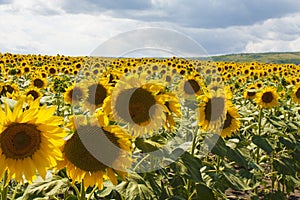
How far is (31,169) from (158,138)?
937mm

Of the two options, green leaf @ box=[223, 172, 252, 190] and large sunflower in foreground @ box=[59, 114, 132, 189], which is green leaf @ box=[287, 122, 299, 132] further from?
large sunflower in foreground @ box=[59, 114, 132, 189]

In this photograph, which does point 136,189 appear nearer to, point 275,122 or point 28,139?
point 28,139

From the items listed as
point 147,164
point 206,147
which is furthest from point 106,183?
point 206,147

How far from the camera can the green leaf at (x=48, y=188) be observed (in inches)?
109

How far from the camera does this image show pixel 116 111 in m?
3.18

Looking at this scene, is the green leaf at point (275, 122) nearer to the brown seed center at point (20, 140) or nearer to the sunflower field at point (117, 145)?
the sunflower field at point (117, 145)

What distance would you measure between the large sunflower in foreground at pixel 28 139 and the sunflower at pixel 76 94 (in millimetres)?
2495

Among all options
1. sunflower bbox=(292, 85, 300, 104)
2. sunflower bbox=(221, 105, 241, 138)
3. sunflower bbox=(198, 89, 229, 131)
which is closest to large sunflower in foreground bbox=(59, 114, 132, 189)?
sunflower bbox=(198, 89, 229, 131)

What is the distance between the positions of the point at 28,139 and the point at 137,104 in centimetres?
93

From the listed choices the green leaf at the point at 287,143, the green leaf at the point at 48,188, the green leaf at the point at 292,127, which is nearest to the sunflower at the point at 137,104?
the green leaf at the point at 48,188

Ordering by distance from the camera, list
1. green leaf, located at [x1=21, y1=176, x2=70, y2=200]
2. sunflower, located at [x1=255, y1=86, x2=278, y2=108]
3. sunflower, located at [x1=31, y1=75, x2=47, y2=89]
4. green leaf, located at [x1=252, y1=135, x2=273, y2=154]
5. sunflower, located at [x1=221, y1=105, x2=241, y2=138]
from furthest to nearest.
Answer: sunflower, located at [x1=31, y1=75, x2=47, y2=89] < sunflower, located at [x1=255, y1=86, x2=278, y2=108] < green leaf, located at [x1=252, y1=135, x2=273, y2=154] < sunflower, located at [x1=221, y1=105, x2=241, y2=138] < green leaf, located at [x1=21, y1=176, x2=70, y2=200]

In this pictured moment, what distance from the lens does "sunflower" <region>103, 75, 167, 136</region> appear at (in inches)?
124

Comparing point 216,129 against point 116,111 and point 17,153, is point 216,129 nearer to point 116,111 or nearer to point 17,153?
point 116,111

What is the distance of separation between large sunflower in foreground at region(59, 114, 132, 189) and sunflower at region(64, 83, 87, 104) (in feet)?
7.84
